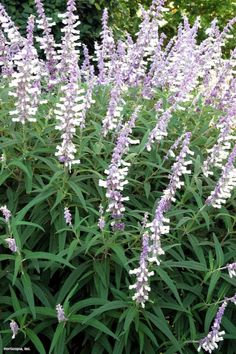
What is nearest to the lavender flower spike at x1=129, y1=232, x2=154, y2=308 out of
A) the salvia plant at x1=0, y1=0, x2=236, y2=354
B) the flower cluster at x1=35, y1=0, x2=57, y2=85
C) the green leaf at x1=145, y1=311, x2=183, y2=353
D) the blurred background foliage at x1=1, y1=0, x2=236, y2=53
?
the salvia plant at x1=0, y1=0, x2=236, y2=354

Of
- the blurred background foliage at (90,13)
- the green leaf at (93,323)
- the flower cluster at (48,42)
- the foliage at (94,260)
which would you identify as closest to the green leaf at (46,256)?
the foliage at (94,260)

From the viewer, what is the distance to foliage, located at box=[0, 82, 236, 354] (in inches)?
134

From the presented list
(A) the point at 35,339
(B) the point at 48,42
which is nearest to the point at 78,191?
(A) the point at 35,339

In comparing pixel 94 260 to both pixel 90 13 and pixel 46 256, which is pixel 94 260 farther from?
pixel 90 13

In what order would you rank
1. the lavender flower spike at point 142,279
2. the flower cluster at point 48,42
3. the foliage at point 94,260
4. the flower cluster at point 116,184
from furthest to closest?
the flower cluster at point 48,42 < the flower cluster at point 116,184 < the foliage at point 94,260 < the lavender flower spike at point 142,279

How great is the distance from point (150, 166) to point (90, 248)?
38.4 inches

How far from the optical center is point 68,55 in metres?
4.56

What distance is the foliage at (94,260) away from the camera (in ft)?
11.2

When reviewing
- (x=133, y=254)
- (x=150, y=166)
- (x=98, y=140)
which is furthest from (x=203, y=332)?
(x=98, y=140)

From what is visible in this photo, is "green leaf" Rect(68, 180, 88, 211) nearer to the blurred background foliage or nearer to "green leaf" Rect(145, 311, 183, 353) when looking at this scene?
"green leaf" Rect(145, 311, 183, 353)

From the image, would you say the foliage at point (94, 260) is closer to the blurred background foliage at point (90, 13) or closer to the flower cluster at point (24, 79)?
the flower cluster at point (24, 79)

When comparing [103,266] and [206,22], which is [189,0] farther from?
[103,266]

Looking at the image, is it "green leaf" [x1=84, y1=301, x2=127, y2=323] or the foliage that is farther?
the foliage

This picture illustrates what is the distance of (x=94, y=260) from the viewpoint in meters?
3.58
